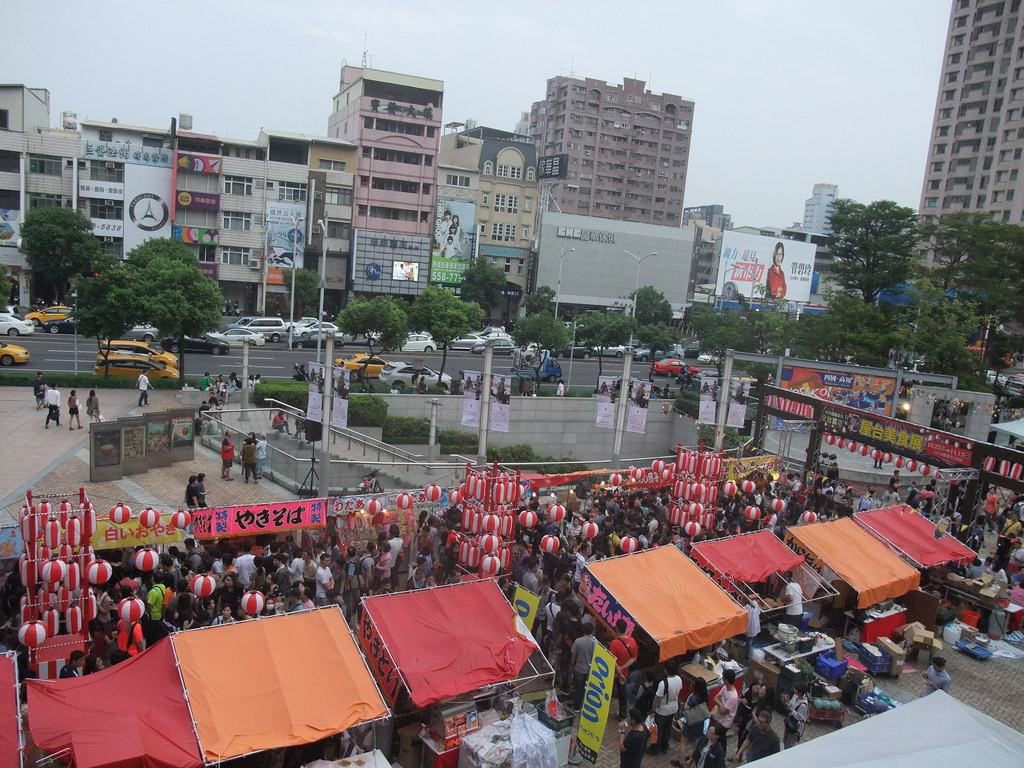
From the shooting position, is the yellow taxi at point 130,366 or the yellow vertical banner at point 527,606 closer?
the yellow vertical banner at point 527,606

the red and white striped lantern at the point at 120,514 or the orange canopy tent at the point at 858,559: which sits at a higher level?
the red and white striped lantern at the point at 120,514

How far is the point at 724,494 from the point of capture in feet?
66.7

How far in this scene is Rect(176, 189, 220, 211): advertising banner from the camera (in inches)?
2104

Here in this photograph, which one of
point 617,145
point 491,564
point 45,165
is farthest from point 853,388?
point 617,145

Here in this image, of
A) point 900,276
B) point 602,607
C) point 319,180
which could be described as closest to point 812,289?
point 900,276

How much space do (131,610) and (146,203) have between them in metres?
50.7

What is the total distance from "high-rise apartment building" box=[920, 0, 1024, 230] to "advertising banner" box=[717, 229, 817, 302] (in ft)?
43.7

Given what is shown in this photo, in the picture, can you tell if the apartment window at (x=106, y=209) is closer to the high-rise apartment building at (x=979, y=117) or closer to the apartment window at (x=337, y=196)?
the apartment window at (x=337, y=196)

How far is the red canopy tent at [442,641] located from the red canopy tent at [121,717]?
2.51 m

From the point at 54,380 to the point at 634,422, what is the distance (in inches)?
873

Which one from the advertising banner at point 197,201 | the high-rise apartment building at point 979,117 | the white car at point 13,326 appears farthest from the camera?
the high-rise apartment building at point 979,117

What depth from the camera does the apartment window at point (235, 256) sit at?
55750mm

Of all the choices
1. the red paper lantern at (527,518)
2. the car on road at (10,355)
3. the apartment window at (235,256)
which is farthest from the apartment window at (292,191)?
the red paper lantern at (527,518)

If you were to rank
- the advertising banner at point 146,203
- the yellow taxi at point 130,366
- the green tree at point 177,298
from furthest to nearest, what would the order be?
the advertising banner at point 146,203, the yellow taxi at point 130,366, the green tree at point 177,298
